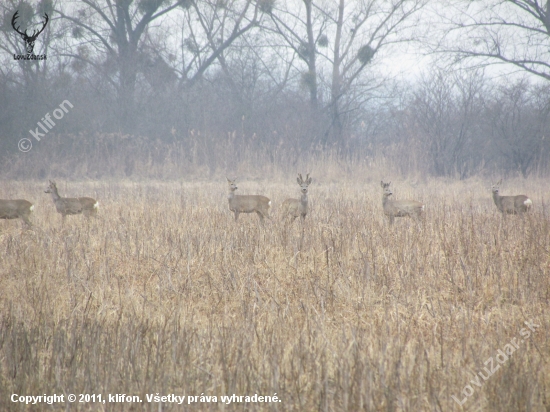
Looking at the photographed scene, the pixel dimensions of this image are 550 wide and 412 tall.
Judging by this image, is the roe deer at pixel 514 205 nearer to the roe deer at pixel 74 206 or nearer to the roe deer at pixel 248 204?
the roe deer at pixel 248 204

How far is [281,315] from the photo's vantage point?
12.7 ft

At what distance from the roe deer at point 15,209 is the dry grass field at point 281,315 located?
0.39 meters

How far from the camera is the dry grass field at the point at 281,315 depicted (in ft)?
9.29

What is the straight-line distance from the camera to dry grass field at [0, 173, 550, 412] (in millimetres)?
2830

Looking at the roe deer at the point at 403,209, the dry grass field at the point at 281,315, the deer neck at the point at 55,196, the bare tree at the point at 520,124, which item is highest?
the bare tree at the point at 520,124

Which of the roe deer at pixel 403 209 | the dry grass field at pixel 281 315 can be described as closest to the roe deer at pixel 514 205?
the roe deer at pixel 403 209

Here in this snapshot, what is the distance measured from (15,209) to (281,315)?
5.76 metres

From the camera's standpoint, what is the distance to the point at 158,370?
308 centimetres

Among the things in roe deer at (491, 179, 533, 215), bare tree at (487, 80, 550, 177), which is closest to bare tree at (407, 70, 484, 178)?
bare tree at (487, 80, 550, 177)

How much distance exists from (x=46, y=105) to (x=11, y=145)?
7.35 ft

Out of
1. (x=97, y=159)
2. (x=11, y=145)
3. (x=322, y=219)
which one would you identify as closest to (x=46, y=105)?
(x=11, y=145)

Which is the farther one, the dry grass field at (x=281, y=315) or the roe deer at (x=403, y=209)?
the roe deer at (x=403, y=209)

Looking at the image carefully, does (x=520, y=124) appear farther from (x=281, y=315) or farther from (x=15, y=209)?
(x=281, y=315)

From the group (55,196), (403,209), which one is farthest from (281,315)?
(55,196)
